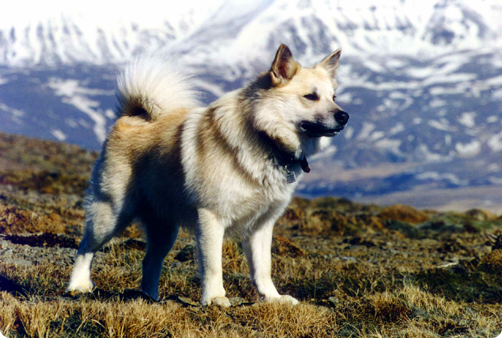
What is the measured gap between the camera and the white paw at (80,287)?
3.88 metres

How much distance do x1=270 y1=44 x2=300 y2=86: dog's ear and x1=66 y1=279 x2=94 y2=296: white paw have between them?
8.04 feet

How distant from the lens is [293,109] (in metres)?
3.71

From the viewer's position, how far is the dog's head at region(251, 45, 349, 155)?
3672mm

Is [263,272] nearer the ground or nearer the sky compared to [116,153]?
nearer the ground

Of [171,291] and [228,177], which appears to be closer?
[228,177]

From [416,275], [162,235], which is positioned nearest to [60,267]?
[162,235]

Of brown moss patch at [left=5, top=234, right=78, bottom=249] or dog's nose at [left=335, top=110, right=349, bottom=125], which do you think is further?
brown moss patch at [left=5, top=234, right=78, bottom=249]

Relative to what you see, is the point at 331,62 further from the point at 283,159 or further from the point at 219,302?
the point at 219,302

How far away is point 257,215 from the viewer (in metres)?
3.73

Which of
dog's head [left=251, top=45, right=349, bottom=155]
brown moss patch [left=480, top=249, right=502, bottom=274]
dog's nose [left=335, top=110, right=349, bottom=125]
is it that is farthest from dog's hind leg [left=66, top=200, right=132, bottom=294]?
brown moss patch [left=480, top=249, right=502, bottom=274]

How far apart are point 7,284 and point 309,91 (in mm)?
3216

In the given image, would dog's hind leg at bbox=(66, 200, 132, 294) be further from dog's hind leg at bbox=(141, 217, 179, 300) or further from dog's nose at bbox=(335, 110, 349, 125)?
dog's nose at bbox=(335, 110, 349, 125)

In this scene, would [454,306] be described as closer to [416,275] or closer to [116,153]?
[416,275]

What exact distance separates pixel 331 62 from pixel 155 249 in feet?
8.29
